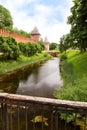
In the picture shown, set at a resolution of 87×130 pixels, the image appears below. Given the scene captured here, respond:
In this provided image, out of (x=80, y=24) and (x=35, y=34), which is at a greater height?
(x=35, y=34)

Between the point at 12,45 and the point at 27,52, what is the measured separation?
12.9 metres

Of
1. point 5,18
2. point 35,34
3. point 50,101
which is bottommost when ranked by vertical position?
point 50,101

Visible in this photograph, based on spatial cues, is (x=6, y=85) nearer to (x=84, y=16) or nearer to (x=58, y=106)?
(x=84, y=16)

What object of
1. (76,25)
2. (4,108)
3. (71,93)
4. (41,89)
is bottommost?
(41,89)

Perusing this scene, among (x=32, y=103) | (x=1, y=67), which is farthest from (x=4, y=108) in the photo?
(x=1, y=67)

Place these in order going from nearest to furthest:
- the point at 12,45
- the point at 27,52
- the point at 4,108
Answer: the point at 4,108 → the point at 12,45 → the point at 27,52

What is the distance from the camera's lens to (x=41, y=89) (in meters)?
17.1

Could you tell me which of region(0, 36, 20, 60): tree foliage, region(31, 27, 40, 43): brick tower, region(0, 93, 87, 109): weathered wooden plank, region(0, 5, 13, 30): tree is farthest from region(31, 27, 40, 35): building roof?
region(0, 93, 87, 109): weathered wooden plank

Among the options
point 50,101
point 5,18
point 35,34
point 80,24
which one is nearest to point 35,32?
point 35,34

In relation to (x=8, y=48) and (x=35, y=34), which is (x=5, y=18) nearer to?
(x=35, y=34)

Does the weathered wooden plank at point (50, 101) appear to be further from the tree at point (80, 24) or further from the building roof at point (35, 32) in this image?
the building roof at point (35, 32)

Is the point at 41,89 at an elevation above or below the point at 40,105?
below

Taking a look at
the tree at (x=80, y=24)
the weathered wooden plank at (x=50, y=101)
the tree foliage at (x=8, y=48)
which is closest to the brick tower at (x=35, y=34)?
the tree foliage at (x=8, y=48)

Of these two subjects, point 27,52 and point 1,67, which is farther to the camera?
point 27,52
